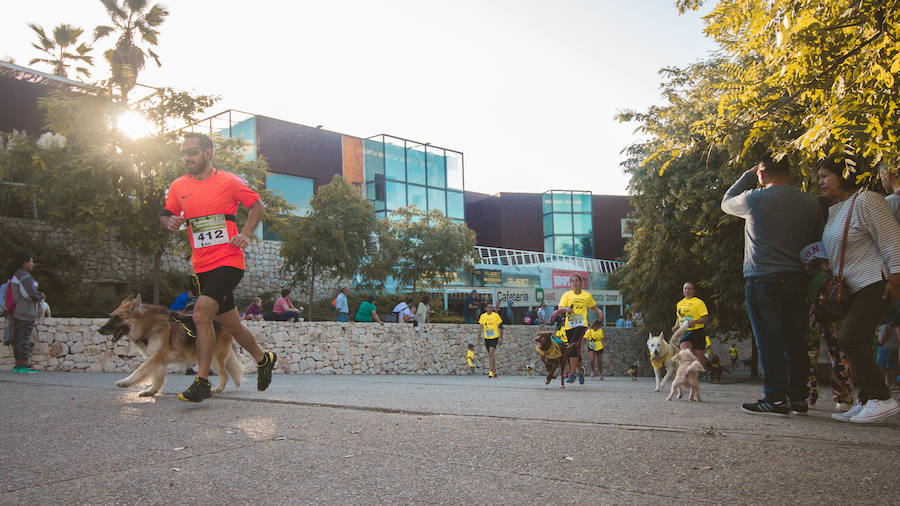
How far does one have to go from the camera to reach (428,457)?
3219mm

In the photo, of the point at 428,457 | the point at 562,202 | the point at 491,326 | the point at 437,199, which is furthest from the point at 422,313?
the point at 562,202

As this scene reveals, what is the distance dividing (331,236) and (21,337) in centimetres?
1753

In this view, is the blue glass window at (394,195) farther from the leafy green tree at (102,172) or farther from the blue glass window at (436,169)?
the leafy green tree at (102,172)

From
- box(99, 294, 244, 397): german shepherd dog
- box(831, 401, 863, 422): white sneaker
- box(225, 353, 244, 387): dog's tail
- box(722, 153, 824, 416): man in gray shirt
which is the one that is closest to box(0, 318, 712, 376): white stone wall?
box(225, 353, 244, 387): dog's tail

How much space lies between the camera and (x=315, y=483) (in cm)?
272

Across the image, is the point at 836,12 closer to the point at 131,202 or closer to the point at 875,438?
the point at 875,438

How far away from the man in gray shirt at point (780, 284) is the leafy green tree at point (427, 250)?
1095 inches

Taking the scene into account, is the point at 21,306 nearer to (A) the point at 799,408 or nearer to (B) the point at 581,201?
(A) the point at 799,408

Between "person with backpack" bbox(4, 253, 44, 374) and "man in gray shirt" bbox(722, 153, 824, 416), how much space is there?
1069cm

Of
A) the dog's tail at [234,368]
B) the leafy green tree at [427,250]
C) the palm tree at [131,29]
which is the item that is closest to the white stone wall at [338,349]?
the dog's tail at [234,368]

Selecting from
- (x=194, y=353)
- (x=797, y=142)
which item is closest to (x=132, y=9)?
(x=194, y=353)

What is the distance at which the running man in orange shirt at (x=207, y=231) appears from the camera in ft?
17.1

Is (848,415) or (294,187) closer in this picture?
(848,415)

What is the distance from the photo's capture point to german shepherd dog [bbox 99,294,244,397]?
20.2 ft
